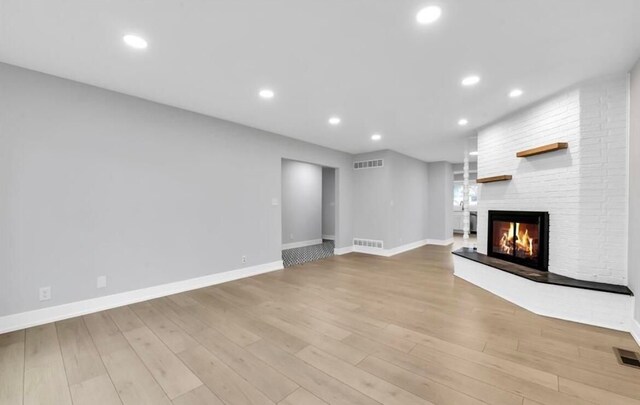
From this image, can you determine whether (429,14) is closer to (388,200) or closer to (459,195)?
(388,200)

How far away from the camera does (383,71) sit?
2660mm

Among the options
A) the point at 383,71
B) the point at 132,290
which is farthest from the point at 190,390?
the point at 383,71

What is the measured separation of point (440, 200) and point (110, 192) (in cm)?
790

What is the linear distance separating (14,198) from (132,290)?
149cm

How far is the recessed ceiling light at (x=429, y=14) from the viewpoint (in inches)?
70.6

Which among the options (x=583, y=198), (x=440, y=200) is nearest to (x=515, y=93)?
(x=583, y=198)

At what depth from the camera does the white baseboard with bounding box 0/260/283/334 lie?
8.39 ft

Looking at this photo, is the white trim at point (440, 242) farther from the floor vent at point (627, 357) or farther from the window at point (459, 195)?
the floor vent at point (627, 357)

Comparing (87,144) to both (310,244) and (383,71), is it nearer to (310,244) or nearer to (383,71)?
(383,71)

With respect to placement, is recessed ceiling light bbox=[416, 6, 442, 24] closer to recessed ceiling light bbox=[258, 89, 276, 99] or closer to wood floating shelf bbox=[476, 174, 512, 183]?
recessed ceiling light bbox=[258, 89, 276, 99]

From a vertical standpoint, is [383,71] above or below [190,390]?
above

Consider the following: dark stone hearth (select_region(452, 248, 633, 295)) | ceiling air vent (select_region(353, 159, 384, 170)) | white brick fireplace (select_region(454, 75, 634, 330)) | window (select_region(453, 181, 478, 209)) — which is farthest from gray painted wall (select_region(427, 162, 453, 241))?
white brick fireplace (select_region(454, 75, 634, 330))

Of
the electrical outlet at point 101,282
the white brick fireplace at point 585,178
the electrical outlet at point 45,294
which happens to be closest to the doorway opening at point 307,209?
the electrical outlet at point 101,282

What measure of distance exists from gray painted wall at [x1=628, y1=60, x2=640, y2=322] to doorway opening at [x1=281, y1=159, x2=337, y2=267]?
194 inches
